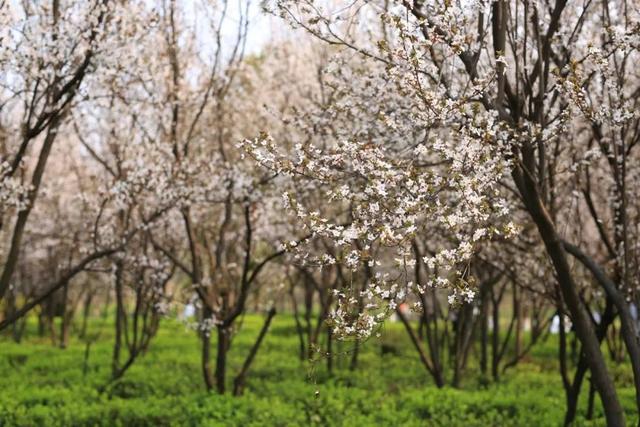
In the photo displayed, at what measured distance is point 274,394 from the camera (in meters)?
12.2

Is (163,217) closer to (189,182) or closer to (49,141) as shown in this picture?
(189,182)

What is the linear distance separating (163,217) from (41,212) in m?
11.1

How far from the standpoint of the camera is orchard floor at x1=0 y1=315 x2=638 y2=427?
31.7 ft

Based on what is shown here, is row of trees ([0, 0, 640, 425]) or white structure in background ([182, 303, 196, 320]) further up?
row of trees ([0, 0, 640, 425])

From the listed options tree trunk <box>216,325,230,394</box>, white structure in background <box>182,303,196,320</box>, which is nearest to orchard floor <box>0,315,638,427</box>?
white structure in background <box>182,303,196,320</box>

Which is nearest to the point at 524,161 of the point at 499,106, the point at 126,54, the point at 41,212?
the point at 499,106

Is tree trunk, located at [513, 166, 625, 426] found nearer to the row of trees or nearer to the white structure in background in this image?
the row of trees

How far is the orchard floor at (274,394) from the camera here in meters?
9.65

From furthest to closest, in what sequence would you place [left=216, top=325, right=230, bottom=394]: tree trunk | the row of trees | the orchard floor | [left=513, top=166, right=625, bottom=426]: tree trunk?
1. [left=216, top=325, right=230, bottom=394]: tree trunk
2. the orchard floor
3. [left=513, top=166, right=625, bottom=426]: tree trunk
4. the row of trees

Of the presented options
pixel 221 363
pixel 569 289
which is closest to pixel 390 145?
pixel 569 289

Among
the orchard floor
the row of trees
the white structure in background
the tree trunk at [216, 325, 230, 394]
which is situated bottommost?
the orchard floor

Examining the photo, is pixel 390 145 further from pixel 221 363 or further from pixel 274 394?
pixel 274 394

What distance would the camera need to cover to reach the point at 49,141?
9.05 metres

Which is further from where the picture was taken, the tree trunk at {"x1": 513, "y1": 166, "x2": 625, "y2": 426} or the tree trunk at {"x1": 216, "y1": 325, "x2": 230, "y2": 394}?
the tree trunk at {"x1": 216, "y1": 325, "x2": 230, "y2": 394}
